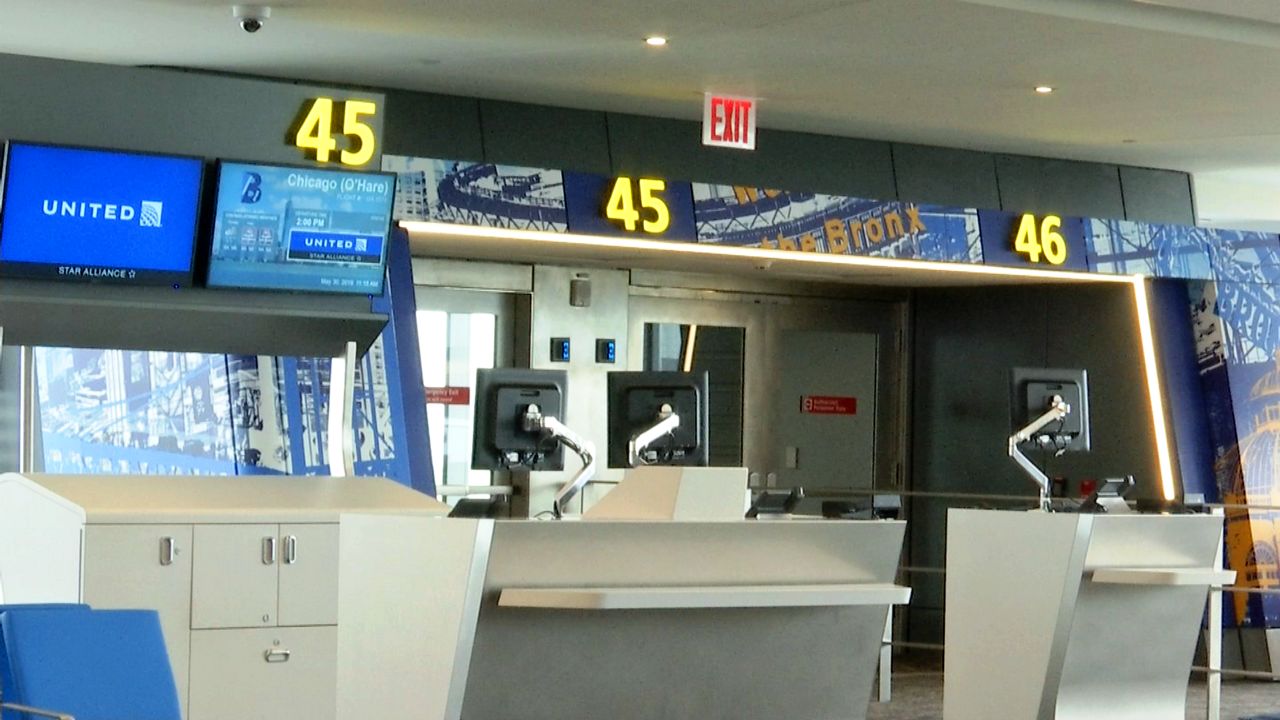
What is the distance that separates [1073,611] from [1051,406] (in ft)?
4.20

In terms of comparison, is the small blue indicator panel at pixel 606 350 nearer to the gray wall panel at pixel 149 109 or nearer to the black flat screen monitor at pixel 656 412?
the black flat screen monitor at pixel 656 412

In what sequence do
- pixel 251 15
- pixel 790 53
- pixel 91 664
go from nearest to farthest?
pixel 91 664
pixel 251 15
pixel 790 53

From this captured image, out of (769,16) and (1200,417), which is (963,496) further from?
(769,16)

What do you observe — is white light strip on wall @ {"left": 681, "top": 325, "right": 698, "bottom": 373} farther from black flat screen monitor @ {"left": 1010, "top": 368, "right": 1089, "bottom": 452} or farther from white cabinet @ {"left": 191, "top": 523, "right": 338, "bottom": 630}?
white cabinet @ {"left": 191, "top": 523, "right": 338, "bottom": 630}

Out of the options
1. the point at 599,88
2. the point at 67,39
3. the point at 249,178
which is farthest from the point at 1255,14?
the point at 67,39

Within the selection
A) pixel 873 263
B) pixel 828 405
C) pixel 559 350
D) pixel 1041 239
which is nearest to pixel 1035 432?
pixel 873 263

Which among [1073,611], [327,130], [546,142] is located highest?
[546,142]

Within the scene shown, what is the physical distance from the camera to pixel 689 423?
6602mm

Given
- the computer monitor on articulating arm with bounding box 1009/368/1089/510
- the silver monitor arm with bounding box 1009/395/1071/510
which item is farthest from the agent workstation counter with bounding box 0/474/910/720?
the computer monitor on articulating arm with bounding box 1009/368/1089/510

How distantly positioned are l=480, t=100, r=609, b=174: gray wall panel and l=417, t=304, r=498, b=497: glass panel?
946 mm

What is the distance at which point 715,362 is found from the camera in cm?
1011

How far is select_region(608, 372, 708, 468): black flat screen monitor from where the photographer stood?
656 cm

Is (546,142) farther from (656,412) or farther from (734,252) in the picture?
(656,412)

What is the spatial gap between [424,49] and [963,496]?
419 centimetres
